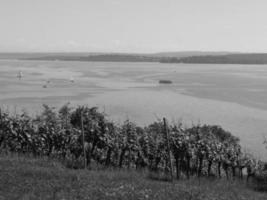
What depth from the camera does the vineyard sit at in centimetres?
1088

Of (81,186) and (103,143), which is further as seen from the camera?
(103,143)

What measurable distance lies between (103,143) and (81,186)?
3.62 m

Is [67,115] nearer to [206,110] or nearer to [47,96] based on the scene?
[206,110]

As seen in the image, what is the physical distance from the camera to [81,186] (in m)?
7.73

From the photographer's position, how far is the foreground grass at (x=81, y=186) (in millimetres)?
7145

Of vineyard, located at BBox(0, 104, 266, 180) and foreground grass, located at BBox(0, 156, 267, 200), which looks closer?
foreground grass, located at BBox(0, 156, 267, 200)

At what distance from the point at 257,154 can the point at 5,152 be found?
49.3 ft

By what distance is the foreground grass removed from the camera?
714 centimetres

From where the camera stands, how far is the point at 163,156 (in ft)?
40.4

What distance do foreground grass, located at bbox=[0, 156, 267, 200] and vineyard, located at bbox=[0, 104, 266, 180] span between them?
121 centimetres

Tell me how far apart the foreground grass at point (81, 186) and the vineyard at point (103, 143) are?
3.98 feet

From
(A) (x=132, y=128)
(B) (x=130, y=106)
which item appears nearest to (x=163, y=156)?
(A) (x=132, y=128)

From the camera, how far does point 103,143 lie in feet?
37.2

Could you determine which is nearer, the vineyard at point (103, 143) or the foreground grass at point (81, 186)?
the foreground grass at point (81, 186)
